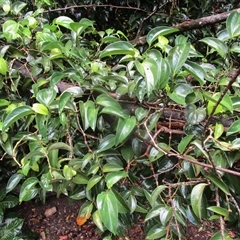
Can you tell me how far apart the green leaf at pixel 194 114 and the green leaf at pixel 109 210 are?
247 millimetres

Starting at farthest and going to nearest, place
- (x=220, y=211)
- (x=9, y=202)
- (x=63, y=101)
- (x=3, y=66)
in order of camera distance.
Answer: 1. (x=9, y=202)
2. (x=3, y=66)
3. (x=63, y=101)
4. (x=220, y=211)

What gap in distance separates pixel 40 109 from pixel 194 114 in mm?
372

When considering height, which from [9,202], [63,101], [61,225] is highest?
[63,101]

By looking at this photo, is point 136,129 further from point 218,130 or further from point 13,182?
point 13,182

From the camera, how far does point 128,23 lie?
6.52 ft

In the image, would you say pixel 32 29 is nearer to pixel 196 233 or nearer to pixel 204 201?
pixel 204 201

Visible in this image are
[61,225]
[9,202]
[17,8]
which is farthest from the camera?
[61,225]

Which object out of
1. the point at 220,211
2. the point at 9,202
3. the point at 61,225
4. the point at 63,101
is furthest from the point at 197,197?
the point at 61,225

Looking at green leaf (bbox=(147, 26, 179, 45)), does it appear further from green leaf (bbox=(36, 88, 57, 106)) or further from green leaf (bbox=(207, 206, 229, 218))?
green leaf (bbox=(207, 206, 229, 218))

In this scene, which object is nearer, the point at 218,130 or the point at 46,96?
the point at 218,130

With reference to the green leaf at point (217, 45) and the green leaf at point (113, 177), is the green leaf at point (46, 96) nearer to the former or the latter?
the green leaf at point (113, 177)

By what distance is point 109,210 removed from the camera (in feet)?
2.19

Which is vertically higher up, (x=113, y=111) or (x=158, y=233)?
(x=113, y=111)

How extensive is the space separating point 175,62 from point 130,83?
0.45 ft
